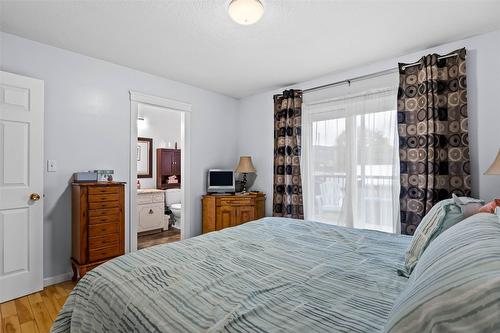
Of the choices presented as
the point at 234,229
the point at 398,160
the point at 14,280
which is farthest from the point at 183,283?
the point at 398,160

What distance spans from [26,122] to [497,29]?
4.56 meters

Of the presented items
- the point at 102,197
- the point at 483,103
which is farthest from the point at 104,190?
the point at 483,103

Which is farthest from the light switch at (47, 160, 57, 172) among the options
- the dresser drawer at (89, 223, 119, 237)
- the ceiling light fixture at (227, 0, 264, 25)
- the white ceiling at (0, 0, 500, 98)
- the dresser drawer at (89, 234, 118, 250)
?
the ceiling light fixture at (227, 0, 264, 25)

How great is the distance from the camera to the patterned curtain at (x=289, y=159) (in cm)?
376

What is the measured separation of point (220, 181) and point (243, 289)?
3.13 m

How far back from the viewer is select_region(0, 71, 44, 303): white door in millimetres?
2326

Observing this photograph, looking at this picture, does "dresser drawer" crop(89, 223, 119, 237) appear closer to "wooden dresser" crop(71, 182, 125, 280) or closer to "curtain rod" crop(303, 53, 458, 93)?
"wooden dresser" crop(71, 182, 125, 280)

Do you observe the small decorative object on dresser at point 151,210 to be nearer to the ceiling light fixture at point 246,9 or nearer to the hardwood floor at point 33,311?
the hardwood floor at point 33,311

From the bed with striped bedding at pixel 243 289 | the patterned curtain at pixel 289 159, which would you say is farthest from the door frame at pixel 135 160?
the bed with striped bedding at pixel 243 289

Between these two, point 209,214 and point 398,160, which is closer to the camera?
point 398,160

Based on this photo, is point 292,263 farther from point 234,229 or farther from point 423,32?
point 423,32

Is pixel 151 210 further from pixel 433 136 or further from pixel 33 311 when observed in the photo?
pixel 433 136

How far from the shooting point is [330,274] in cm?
127

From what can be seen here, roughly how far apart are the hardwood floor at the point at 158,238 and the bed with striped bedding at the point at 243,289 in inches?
112
